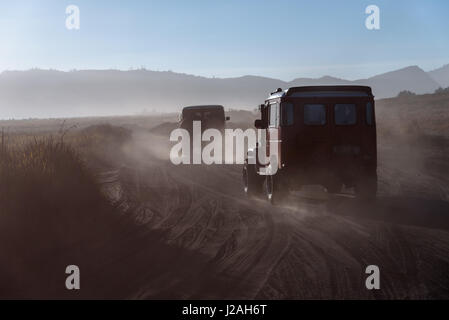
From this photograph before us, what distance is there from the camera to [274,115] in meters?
14.2

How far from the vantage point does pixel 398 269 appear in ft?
26.2

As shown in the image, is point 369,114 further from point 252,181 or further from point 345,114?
point 252,181

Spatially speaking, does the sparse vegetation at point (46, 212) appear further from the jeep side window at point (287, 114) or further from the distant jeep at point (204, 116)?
the distant jeep at point (204, 116)

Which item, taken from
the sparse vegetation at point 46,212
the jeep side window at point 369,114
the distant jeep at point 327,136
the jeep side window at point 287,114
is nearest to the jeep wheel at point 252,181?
the distant jeep at point 327,136

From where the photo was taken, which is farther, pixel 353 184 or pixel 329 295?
pixel 353 184

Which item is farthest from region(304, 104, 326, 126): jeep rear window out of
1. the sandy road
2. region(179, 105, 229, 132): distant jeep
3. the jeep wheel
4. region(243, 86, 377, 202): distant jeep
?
region(179, 105, 229, 132): distant jeep

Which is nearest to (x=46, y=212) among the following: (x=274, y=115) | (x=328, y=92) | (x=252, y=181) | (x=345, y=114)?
(x=274, y=115)

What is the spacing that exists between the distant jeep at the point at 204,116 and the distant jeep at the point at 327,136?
15029 mm

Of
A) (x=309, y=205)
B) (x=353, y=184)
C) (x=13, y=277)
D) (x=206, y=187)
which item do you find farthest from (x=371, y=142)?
(x=13, y=277)

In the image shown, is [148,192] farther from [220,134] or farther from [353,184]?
[220,134]

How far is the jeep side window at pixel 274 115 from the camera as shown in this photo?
1390 centimetres

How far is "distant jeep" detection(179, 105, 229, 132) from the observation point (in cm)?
2848

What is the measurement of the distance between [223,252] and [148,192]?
846cm

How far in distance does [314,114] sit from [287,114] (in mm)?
616
